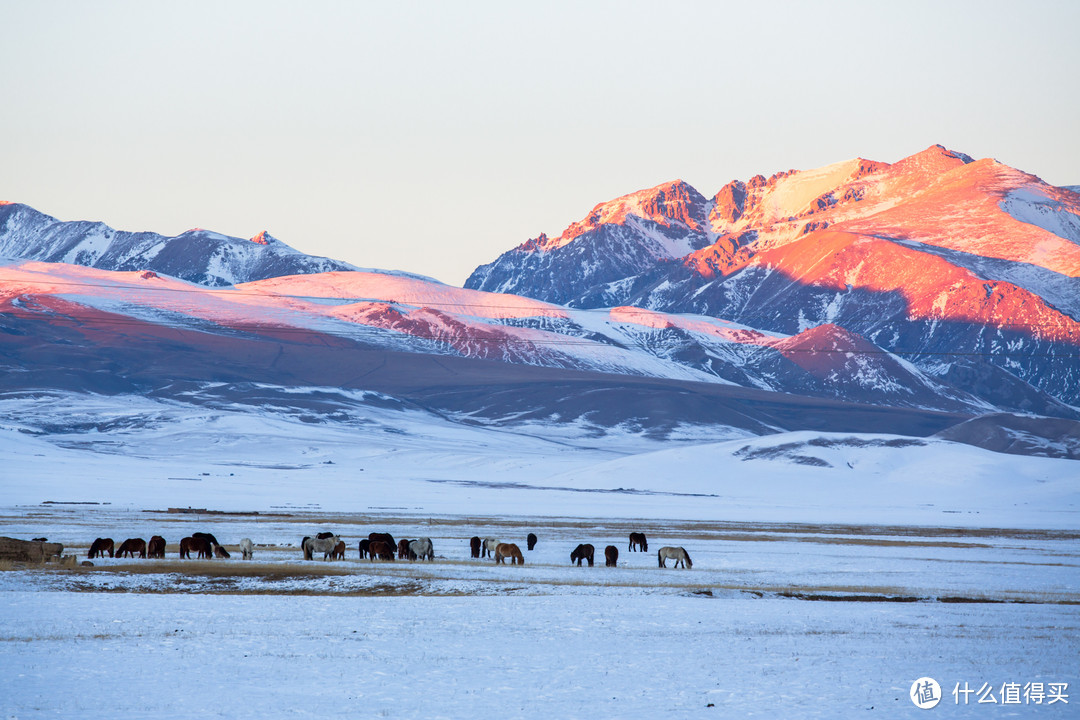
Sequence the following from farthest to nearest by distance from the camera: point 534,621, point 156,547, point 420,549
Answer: point 420,549
point 156,547
point 534,621

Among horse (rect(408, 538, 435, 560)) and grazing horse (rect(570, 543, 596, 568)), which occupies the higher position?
grazing horse (rect(570, 543, 596, 568))

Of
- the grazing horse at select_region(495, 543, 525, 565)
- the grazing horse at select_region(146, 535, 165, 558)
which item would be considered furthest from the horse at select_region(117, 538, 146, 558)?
the grazing horse at select_region(495, 543, 525, 565)

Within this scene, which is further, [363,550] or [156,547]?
[363,550]

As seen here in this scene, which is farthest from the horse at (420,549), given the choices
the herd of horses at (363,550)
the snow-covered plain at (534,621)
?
the snow-covered plain at (534,621)

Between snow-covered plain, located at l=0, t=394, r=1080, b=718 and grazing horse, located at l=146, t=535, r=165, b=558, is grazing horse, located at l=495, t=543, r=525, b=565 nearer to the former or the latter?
snow-covered plain, located at l=0, t=394, r=1080, b=718

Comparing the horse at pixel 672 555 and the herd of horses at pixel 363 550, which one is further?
the horse at pixel 672 555

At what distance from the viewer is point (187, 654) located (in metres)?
22.1

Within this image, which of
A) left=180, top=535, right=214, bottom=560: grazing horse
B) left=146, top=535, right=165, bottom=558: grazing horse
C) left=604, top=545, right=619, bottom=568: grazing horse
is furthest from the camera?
left=604, top=545, right=619, bottom=568: grazing horse

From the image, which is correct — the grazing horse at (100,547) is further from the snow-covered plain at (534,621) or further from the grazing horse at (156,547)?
the grazing horse at (156,547)

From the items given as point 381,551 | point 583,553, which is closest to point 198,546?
point 381,551

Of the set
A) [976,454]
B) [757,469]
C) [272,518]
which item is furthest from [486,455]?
[272,518]

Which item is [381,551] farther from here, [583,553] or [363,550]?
[583,553]

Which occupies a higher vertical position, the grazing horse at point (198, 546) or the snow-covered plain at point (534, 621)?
the snow-covered plain at point (534, 621)

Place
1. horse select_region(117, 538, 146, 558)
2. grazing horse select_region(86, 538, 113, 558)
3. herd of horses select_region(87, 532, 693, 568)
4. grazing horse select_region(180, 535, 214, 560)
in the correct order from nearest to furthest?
grazing horse select_region(86, 538, 113, 558) → horse select_region(117, 538, 146, 558) → herd of horses select_region(87, 532, 693, 568) → grazing horse select_region(180, 535, 214, 560)
